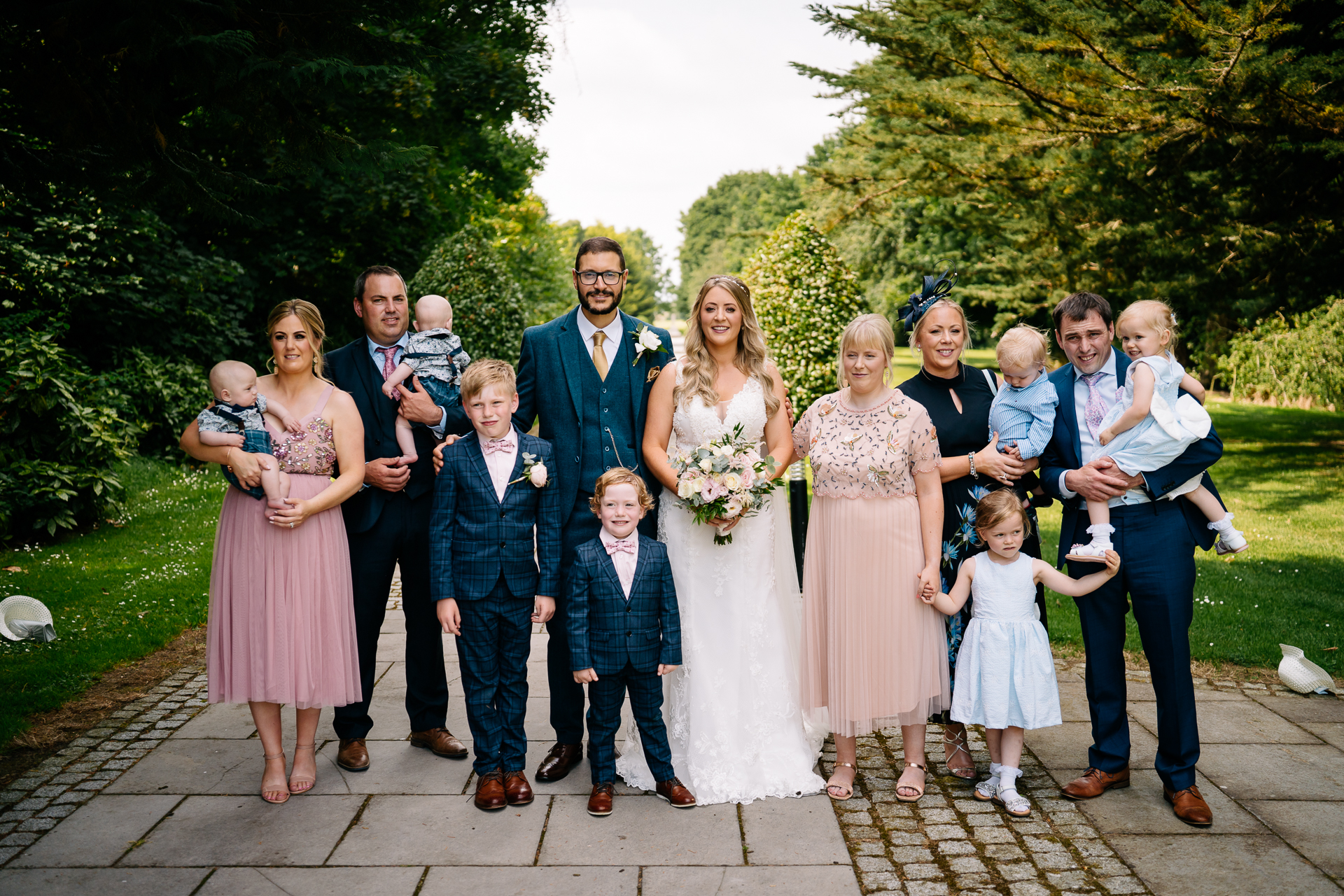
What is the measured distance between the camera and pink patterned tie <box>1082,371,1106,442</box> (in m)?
4.34

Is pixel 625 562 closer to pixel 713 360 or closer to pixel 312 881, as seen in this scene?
pixel 713 360

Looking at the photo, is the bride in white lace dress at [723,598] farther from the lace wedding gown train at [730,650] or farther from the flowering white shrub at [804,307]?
the flowering white shrub at [804,307]

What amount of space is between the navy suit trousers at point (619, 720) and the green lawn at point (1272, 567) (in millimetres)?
3642

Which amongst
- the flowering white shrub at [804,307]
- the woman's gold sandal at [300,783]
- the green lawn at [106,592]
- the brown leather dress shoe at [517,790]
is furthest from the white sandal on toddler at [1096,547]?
the flowering white shrub at [804,307]

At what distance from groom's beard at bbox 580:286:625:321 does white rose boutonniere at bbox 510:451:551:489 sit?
0.77 metres

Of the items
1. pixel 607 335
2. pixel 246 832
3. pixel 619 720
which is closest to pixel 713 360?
pixel 607 335

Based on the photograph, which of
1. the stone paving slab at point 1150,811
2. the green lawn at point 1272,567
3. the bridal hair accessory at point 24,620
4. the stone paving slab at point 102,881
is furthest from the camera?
the green lawn at point 1272,567

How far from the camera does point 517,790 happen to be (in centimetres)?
422

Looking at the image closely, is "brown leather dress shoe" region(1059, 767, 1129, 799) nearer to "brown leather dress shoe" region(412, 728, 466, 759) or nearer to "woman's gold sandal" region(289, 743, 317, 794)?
"brown leather dress shoe" region(412, 728, 466, 759)

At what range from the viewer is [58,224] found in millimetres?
11898

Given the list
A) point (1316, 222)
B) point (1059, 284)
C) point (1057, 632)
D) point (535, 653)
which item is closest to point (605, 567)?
point (535, 653)

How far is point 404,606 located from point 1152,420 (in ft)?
11.9

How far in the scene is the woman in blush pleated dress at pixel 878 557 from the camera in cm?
427

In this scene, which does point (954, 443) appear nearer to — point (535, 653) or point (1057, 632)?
point (1057, 632)
